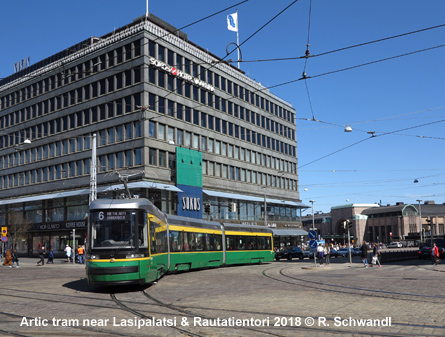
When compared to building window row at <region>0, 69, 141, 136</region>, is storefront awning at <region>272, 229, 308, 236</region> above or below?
below

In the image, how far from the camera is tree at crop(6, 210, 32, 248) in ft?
172

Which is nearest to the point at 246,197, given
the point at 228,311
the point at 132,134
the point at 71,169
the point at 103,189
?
the point at 132,134

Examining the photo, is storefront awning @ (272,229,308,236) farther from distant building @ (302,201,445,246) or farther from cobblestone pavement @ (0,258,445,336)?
cobblestone pavement @ (0,258,445,336)

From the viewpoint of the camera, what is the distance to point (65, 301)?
12.8m

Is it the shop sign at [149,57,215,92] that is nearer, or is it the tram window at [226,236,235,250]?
the tram window at [226,236,235,250]

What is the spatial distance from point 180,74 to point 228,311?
42126mm

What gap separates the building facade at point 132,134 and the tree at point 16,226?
729mm

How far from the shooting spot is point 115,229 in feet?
47.9

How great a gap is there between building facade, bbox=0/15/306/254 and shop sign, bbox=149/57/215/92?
130mm

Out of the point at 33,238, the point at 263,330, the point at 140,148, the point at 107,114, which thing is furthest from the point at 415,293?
the point at 33,238

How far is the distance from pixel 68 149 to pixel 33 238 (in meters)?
12.6

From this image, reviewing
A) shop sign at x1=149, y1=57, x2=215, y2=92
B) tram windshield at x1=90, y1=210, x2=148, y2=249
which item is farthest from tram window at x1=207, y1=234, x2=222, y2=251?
shop sign at x1=149, y1=57, x2=215, y2=92

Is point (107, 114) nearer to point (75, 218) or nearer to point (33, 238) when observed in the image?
point (75, 218)

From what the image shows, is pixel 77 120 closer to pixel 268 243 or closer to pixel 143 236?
pixel 268 243
